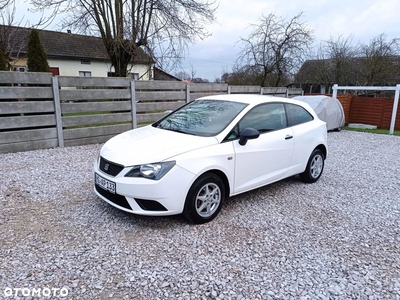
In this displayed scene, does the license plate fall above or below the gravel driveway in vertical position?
above

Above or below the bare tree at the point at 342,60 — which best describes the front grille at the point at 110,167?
below

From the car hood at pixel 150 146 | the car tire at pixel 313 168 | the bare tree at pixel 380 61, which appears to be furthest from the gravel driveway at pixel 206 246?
the bare tree at pixel 380 61

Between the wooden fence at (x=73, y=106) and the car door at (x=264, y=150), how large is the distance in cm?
478

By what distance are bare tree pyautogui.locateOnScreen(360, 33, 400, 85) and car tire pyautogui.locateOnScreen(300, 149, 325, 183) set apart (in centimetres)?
1520

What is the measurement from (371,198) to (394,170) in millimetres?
2258

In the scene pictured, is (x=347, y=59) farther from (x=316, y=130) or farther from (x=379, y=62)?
(x=316, y=130)

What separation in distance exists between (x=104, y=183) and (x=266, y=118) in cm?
239

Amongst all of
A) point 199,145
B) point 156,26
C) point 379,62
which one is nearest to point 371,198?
point 199,145

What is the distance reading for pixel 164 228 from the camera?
10.3 feet

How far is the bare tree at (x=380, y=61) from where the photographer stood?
54.3 feet

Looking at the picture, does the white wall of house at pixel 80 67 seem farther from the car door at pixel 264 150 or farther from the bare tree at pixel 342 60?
the car door at pixel 264 150

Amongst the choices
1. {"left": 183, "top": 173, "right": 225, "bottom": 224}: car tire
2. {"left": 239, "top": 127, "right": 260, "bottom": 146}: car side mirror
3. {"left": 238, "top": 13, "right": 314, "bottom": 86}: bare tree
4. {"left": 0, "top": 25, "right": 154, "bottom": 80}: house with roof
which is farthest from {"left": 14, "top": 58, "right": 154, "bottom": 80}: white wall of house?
{"left": 183, "top": 173, "right": 225, "bottom": 224}: car tire

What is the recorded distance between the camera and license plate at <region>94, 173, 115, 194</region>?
306 centimetres

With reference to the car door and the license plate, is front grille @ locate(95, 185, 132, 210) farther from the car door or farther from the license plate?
the car door
